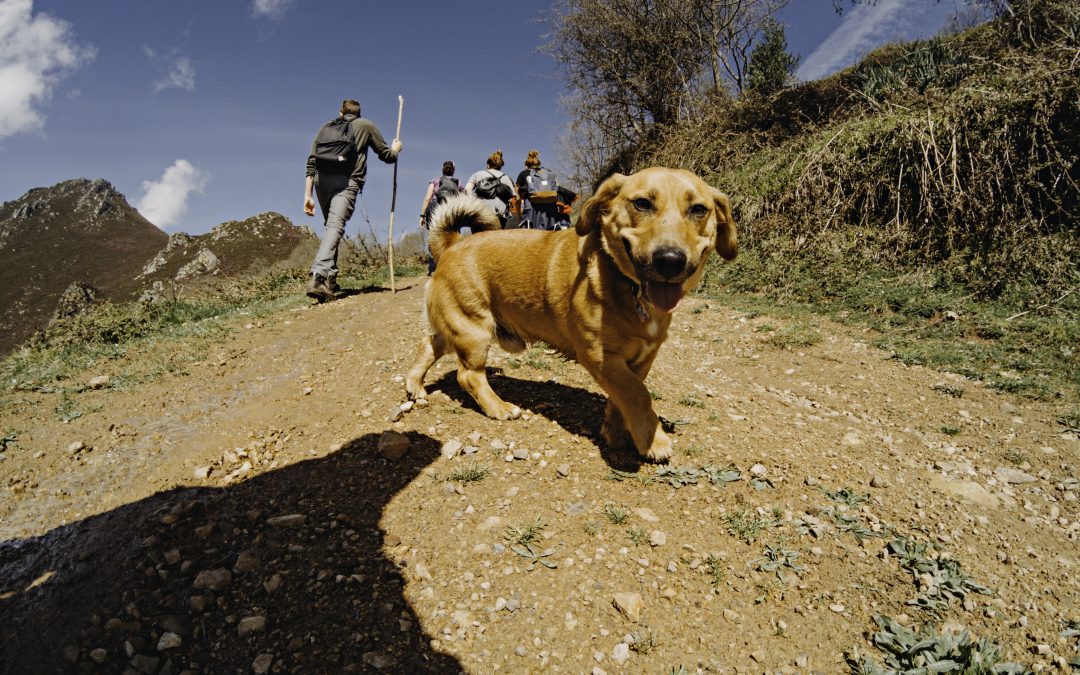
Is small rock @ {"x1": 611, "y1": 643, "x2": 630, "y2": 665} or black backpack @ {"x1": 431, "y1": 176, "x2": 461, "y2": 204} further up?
black backpack @ {"x1": 431, "y1": 176, "x2": 461, "y2": 204}

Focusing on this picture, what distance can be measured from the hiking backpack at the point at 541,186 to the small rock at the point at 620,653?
8.49 meters

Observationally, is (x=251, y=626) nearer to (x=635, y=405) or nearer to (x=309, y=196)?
(x=635, y=405)

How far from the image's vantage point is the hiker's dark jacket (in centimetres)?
689

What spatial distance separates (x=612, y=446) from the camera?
3074mm

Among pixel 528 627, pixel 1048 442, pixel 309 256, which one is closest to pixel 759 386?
pixel 1048 442

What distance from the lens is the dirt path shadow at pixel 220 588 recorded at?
1727mm

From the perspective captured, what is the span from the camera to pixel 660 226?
2373 mm

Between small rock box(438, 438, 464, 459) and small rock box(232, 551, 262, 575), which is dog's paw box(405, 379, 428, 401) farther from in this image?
small rock box(232, 551, 262, 575)

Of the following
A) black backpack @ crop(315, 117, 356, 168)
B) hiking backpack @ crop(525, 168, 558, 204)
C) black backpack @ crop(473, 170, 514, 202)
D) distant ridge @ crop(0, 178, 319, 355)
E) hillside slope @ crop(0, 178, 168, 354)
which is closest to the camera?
black backpack @ crop(315, 117, 356, 168)

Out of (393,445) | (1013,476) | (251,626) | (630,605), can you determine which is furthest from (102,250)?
(1013,476)

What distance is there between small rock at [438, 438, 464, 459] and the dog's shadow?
492 mm

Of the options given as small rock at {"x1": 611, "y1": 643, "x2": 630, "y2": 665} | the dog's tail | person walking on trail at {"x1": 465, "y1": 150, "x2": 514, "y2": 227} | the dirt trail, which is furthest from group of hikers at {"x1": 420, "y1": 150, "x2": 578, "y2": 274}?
small rock at {"x1": 611, "y1": 643, "x2": 630, "y2": 665}

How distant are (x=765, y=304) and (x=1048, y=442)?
395cm

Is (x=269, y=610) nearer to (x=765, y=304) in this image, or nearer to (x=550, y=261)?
(x=550, y=261)
